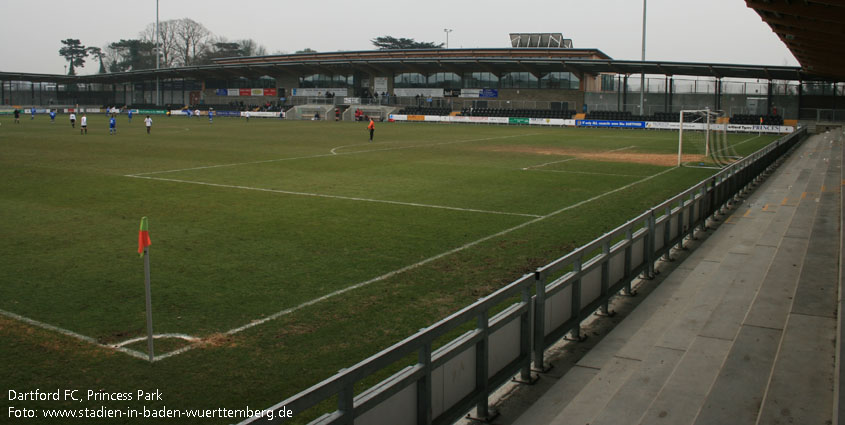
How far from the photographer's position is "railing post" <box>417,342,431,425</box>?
5453 mm

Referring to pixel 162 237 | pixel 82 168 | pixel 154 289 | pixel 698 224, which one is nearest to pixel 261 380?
pixel 154 289

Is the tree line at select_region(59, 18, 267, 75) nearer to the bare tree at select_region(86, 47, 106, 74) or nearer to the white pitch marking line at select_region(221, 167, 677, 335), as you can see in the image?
the bare tree at select_region(86, 47, 106, 74)

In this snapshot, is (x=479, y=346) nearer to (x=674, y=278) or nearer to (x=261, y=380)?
(x=261, y=380)

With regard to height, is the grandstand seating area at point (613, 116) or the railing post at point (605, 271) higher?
the grandstand seating area at point (613, 116)

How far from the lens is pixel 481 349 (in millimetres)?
6289

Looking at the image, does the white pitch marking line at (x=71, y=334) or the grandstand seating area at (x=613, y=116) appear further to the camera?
the grandstand seating area at (x=613, y=116)

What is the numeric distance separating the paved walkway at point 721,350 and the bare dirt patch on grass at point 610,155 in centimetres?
2057

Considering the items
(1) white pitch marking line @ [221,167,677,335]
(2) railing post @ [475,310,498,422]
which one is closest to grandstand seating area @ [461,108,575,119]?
(1) white pitch marking line @ [221,167,677,335]

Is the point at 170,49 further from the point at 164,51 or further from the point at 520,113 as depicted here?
the point at 520,113

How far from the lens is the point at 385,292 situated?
35.7 ft

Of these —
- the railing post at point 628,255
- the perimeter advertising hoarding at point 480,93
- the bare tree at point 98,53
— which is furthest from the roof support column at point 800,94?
the bare tree at point 98,53

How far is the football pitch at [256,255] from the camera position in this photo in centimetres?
806

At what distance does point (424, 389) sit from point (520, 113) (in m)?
78.1

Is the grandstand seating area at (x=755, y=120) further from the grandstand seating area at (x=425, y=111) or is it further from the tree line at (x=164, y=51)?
the tree line at (x=164, y=51)
